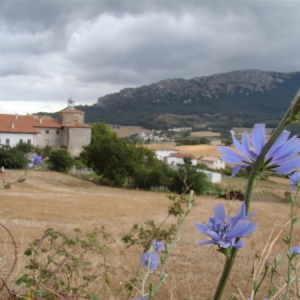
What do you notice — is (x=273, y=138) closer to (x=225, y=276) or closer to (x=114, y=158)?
(x=225, y=276)

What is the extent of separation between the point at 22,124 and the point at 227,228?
7341 cm

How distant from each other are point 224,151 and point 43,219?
2194 centimetres

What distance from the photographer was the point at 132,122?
166 metres

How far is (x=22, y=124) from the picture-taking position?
70500 mm

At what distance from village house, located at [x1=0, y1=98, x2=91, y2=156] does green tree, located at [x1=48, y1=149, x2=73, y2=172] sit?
9.98 m

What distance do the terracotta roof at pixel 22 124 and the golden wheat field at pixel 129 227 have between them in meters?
20.3

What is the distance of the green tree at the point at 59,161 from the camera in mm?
59156

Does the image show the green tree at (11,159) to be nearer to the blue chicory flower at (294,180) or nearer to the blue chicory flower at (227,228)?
the blue chicory flower at (294,180)

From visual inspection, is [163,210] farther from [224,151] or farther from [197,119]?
[197,119]

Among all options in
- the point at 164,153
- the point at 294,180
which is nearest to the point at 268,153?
the point at 294,180

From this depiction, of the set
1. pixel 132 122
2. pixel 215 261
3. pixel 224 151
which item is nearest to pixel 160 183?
pixel 215 261

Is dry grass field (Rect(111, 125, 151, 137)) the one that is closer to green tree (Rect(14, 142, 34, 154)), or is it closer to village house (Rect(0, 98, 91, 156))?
village house (Rect(0, 98, 91, 156))

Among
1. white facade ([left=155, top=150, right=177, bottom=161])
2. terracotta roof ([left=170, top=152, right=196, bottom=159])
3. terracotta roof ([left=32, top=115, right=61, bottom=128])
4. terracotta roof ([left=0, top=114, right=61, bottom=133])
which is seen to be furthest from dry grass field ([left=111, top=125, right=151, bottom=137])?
terracotta roof ([left=0, top=114, right=61, bottom=133])

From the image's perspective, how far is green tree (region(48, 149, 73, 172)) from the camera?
59156 mm
